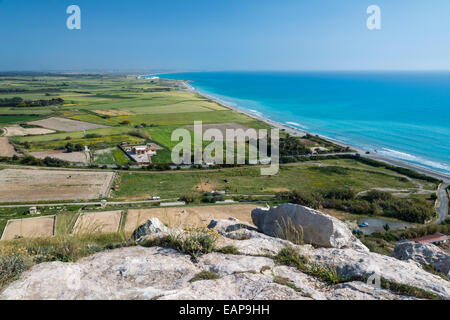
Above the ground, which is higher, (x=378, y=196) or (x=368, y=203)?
(x=378, y=196)

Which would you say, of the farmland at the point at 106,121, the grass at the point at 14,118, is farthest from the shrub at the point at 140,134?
the grass at the point at 14,118

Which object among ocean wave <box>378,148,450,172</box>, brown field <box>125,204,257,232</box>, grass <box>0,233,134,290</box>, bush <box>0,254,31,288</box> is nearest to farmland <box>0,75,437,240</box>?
brown field <box>125,204,257,232</box>

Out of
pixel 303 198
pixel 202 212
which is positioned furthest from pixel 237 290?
pixel 303 198

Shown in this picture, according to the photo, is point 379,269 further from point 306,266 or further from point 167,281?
point 167,281

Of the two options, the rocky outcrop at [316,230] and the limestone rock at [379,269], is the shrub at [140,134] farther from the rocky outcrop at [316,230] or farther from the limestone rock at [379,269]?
the limestone rock at [379,269]

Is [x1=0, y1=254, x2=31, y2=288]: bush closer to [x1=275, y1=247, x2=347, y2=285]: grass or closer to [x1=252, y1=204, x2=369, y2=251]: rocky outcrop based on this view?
[x1=275, y1=247, x2=347, y2=285]: grass
